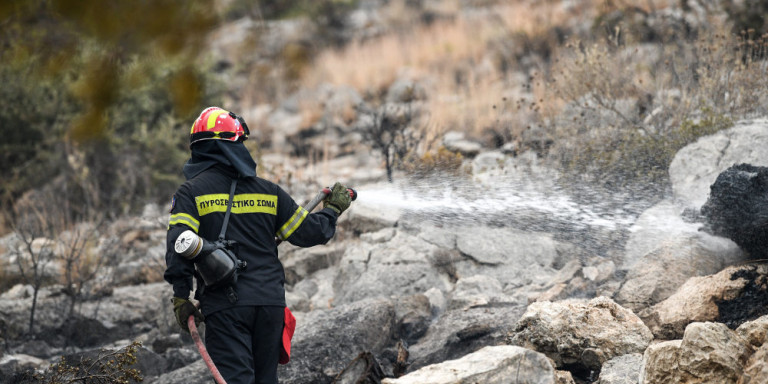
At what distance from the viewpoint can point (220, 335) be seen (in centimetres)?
381

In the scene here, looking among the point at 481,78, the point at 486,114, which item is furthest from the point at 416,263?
the point at 481,78

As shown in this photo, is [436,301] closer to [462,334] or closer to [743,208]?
A: [462,334]

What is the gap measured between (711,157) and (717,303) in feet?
6.78

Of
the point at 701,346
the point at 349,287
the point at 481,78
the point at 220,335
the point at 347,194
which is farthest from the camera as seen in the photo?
the point at 481,78

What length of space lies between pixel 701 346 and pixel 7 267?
7.21 metres

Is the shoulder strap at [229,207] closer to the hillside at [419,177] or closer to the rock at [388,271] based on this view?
the hillside at [419,177]

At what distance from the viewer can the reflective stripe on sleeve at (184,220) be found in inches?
150

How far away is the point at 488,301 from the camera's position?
19.2 feet

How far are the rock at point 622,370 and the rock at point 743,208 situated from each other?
138 centimetres

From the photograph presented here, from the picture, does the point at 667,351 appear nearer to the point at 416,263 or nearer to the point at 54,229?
the point at 416,263

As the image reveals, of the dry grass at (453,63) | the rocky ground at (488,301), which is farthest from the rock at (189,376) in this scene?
the dry grass at (453,63)

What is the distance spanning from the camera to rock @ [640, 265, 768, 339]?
461 centimetres

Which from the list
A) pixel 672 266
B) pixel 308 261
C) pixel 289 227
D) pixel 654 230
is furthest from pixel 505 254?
pixel 289 227

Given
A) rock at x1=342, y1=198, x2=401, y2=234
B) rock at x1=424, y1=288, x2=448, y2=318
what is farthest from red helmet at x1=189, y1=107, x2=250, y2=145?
rock at x1=342, y1=198, x2=401, y2=234
